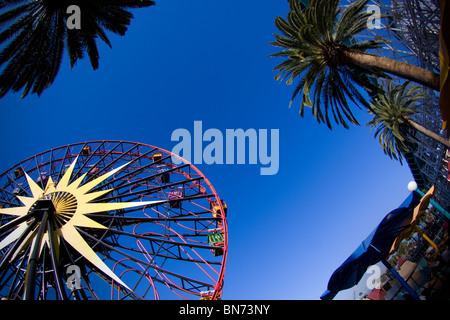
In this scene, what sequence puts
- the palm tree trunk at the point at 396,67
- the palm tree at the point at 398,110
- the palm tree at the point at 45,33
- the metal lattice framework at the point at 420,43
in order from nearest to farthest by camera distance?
the palm tree trunk at the point at 396,67, the palm tree at the point at 45,33, the metal lattice framework at the point at 420,43, the palm tree at the point at 398,110

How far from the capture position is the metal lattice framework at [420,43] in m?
17.7

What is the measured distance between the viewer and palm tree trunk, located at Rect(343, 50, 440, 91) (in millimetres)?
8328

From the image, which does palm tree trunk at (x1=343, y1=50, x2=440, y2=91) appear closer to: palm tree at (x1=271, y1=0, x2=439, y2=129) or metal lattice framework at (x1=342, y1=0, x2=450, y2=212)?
palm tree at (x1=271, y1=0, x2=439, y2=129)

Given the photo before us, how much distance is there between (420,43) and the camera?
58.0 ft

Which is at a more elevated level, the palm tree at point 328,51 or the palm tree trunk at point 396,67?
the palm tree at point 328,51

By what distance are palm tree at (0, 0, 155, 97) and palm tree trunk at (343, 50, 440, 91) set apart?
397 inches

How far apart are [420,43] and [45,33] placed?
24.4m

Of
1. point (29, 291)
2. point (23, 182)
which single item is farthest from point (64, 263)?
point (23, 182)

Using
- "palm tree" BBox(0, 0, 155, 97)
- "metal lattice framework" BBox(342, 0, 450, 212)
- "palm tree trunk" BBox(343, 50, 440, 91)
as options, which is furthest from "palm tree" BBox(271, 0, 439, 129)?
"palm tree" BBox(0, 0, 155, 97)

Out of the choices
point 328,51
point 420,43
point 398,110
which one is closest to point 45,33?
point 328,51

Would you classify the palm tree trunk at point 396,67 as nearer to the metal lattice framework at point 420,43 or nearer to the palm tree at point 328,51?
the palm tree at point 328,51

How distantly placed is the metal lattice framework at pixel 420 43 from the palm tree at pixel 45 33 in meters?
17.4

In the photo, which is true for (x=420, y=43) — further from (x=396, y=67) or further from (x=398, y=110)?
(x=396, y=67)

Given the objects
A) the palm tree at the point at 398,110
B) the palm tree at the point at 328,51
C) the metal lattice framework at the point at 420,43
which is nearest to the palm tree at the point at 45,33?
the palm tree at the point at 328,51
